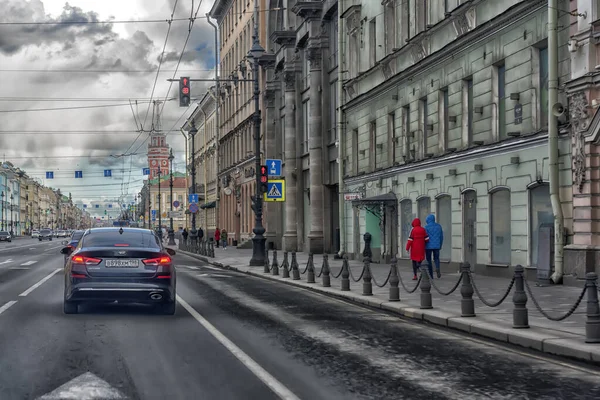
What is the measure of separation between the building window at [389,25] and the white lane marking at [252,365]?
19991 millimetres

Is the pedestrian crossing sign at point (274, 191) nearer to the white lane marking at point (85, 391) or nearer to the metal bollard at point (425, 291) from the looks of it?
the metal bollard at point (425, 291)

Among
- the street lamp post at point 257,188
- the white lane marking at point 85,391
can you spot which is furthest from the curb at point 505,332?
the street lamp post at point 257,188

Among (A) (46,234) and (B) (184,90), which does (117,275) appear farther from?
(A) (46,234)

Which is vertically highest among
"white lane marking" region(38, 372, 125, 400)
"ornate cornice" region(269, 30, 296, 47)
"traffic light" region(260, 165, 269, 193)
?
"ornate cornice" region(269, 30, 296, 47)

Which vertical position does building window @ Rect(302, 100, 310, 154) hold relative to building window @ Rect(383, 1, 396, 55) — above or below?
below

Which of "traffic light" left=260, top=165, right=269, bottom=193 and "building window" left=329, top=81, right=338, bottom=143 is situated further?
"building window" left=329, top=81, right=338, bottom=143

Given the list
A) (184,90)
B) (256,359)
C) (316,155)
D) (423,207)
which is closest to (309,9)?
(316,155)

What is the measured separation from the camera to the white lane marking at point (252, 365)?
769 cm

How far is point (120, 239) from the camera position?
14758mm

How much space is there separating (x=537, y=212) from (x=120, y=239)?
11.0 m

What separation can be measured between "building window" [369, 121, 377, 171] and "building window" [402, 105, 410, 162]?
3704mm

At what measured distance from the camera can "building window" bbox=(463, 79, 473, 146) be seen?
25.4 m

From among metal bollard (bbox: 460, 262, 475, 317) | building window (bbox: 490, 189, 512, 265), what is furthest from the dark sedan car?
building window (bbox: 490, 189, 512, 265)

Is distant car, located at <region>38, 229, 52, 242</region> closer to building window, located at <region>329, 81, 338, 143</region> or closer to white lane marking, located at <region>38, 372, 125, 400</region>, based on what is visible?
building window, located at <region>329, 81, 338, 143</region>
